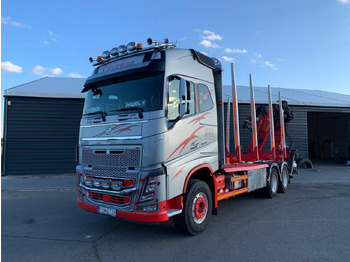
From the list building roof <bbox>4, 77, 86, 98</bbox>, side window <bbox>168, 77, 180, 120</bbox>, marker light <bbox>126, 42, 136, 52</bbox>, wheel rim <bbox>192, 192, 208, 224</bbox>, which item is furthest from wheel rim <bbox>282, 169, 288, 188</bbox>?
building roof <bbox>4, 77, 86, 98</bbox>

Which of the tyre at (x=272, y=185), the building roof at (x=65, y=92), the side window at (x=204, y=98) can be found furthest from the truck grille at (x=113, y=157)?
the building roof at (x=65, y=92)

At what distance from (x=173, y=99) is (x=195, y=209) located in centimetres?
205

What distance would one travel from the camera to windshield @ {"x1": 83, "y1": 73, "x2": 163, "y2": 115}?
421cm

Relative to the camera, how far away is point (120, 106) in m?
4.54

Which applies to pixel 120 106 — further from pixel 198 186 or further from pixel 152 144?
pixel 198 186

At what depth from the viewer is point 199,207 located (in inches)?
188

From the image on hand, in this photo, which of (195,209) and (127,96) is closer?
(127,96)

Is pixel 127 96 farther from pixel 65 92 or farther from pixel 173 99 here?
pixel 65 92

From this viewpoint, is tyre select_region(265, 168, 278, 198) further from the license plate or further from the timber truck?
the license plate

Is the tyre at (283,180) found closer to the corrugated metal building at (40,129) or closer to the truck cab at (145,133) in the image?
the truck cab at (145,133)

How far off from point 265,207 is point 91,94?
17.2 feet

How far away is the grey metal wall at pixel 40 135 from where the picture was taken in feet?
42.0

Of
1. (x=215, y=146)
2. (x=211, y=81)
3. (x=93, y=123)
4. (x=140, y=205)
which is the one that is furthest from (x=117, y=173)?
(x=211, y=81)

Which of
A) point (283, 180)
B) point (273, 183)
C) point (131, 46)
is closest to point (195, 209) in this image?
point (131, 46)
